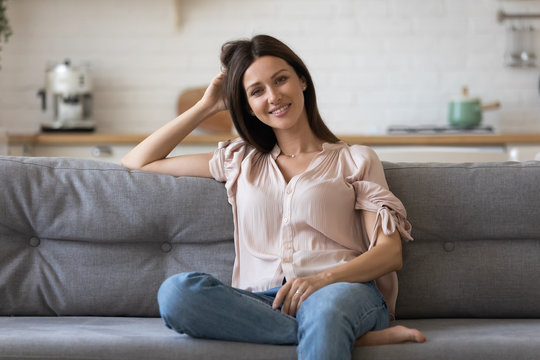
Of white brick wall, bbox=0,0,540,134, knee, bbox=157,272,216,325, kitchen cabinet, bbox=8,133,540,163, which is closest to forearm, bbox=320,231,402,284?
knee, bbox=157,272,216,325

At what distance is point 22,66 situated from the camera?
4398 millimetres

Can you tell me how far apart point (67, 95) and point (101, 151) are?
0.50 metres

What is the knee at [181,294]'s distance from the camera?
5.37 ft

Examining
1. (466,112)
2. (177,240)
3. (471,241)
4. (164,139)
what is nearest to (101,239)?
(177,240)

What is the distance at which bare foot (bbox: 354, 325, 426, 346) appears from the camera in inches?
64.5

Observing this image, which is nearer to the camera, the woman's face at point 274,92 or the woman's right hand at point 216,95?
the woman's face at point 274,92

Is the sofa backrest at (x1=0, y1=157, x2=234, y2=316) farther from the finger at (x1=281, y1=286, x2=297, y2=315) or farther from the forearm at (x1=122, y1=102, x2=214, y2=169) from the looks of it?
the finger at (x1=281, y1=286, x2=297, y2=315)

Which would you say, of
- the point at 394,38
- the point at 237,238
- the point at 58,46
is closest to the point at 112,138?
the point at 58,46

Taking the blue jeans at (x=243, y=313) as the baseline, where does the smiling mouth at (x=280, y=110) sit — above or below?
above

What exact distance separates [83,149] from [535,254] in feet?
8.45

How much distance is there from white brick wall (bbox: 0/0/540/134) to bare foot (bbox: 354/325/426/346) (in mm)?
2815

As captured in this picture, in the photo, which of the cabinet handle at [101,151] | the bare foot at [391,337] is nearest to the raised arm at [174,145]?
the bare foot at [391,337]

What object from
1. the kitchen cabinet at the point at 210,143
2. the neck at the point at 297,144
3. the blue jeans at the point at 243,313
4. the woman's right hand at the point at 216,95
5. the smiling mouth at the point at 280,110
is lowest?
the blue jeans at the point at 243,313

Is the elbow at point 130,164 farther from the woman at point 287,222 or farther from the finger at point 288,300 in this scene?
the finger at point 288,300
